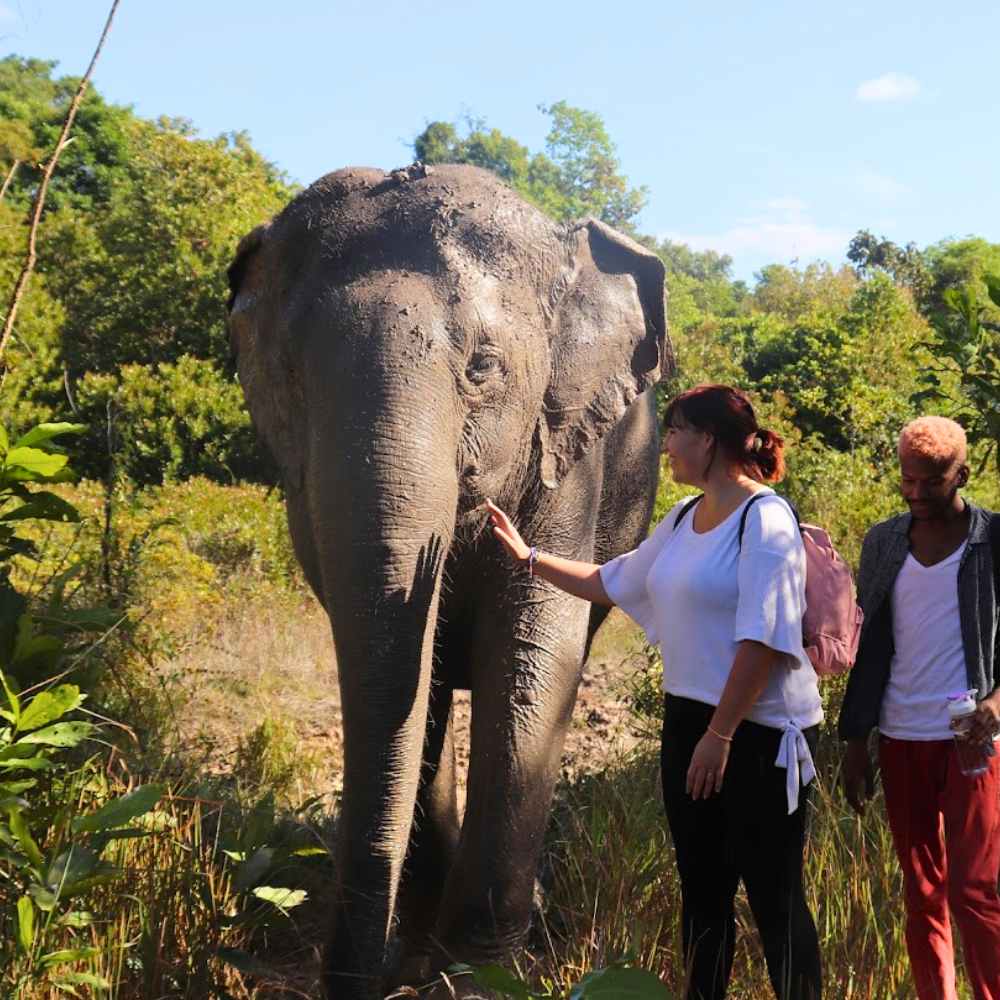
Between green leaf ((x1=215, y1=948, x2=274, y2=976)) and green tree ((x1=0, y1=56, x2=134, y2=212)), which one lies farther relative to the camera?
green tree ((x1=0, y1=56, x2=134, y2=212))

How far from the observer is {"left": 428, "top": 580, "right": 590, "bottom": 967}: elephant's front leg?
409 centimetres

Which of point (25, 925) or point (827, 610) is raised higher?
point (827, 610)

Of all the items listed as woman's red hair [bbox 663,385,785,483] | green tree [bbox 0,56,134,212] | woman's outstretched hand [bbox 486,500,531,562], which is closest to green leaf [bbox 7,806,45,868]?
woman's outstretched hand [bbox 486,500,531,562]

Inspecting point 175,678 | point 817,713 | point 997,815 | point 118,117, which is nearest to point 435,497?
point 817,713

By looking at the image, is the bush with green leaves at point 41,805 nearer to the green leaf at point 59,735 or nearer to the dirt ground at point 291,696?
the green leaf at point 59,735

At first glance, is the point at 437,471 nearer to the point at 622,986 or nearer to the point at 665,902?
the point at 622,986

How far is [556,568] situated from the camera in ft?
12.8

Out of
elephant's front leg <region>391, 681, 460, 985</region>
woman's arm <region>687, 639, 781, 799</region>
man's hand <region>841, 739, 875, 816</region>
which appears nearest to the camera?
woman's arm <region>687, 639, 781, 799</region>

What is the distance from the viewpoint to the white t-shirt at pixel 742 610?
10.3ft

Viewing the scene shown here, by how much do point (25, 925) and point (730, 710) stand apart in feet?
5.95

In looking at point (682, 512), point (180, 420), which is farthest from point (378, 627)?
point (180, 420)

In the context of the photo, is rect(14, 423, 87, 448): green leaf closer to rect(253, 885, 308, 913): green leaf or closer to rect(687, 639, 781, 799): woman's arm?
rect(253, 885, 308, 913): green leaf

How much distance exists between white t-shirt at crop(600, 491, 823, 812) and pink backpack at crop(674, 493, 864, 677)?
0.12 feet

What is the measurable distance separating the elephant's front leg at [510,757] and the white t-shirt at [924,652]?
105cm
